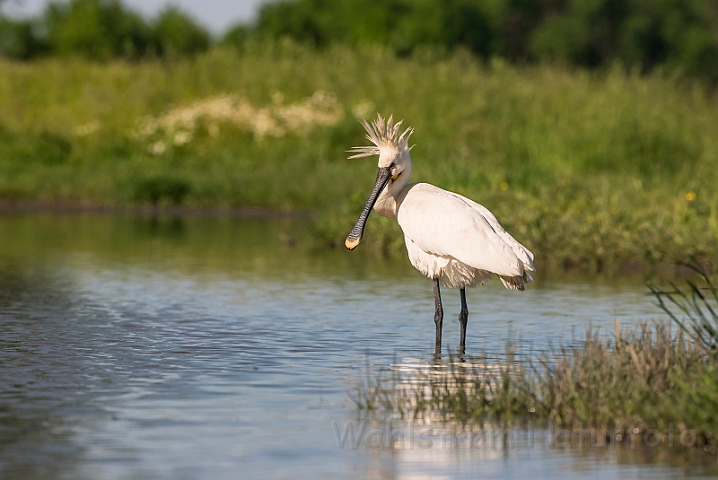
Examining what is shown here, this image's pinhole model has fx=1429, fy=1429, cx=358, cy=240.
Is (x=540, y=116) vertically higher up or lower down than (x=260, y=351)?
higher up

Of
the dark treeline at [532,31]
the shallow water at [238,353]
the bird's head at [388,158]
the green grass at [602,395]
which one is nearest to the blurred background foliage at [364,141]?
the shallow water at [238,353]

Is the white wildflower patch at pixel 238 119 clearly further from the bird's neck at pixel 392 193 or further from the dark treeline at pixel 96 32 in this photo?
the bird's neck at pixel 392 193

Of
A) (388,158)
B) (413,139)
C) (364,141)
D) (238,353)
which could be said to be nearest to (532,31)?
(364,141)

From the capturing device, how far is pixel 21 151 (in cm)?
3195

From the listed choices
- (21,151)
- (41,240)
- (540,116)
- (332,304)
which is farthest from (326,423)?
(21,151)

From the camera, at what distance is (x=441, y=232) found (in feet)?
36.3

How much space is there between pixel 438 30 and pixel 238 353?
46.0m

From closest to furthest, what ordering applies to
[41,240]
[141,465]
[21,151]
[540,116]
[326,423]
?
[141,465] → [326,423] → [41,240] → [540,116] → [21,151]

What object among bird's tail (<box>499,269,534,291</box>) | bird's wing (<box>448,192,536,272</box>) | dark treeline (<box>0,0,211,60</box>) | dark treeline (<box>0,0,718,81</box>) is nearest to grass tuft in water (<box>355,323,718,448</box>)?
bird's wing (<box>448,192,536,272</box>)

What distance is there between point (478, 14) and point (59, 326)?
157ft

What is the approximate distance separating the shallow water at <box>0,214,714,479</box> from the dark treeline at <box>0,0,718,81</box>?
113ft

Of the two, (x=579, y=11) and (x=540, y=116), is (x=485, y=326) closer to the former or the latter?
(x=540, y=116)

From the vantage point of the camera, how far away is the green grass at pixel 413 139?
18703mm

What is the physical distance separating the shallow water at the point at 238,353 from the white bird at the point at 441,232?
56cm
